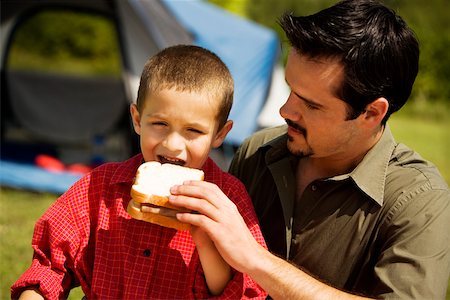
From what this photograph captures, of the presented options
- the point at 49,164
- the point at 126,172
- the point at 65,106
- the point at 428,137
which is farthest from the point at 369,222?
the point at 428,137

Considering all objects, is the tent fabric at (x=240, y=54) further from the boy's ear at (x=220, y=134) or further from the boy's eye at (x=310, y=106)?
the boy's ear at (x=220, y=134)

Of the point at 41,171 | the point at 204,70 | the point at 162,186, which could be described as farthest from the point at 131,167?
the point at 41,171

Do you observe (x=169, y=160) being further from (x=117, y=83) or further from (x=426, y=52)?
(x=426, y=52)

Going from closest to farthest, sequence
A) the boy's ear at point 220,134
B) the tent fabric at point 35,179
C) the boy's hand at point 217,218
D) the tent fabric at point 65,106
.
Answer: the boy's hand at point 217,218 → the boy's ear at point 220,134 → the tent fabric at point 35,179 → the tent fabric at point 65,106

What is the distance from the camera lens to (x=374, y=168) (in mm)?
2807

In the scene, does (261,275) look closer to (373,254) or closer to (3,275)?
(373,254)

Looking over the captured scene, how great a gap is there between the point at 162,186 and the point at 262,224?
744 mm

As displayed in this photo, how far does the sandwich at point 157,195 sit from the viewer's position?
239 centimetres

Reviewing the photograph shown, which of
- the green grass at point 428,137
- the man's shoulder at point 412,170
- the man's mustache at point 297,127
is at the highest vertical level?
the man's mustache at point 297,127

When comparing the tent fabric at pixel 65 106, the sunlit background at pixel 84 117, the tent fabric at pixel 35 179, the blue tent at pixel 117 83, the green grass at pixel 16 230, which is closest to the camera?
the green grass at pixel 16 230

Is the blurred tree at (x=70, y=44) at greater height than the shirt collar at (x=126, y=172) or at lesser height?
lesser

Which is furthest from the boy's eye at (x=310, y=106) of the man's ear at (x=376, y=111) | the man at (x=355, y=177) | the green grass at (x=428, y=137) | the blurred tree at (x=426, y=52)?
the blurred tree at (x=426, y=52)

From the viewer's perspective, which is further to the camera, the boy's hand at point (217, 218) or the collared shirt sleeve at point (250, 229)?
the collared shirt sleeve at point (250, 229)

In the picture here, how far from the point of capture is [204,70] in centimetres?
260
